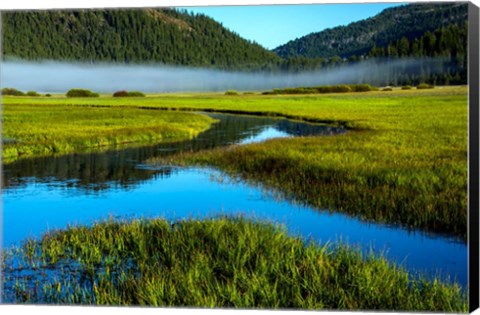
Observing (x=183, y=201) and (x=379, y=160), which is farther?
(x=379, y=160)

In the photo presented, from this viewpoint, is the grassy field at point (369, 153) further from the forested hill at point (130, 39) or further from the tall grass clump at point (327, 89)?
the forested hill at point (130, 39)

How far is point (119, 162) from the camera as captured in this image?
14.2 m

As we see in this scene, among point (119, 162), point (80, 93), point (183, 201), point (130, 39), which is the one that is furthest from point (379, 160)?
point (119, 162)

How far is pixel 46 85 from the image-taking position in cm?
1106

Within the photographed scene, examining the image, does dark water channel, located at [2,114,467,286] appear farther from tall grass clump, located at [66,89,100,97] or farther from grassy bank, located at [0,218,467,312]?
tall grass clump, located at [66,89,100,97]

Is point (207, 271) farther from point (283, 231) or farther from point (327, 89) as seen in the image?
point (327, 89)

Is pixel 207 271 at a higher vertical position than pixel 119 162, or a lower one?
lower

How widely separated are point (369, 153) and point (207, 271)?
4.85 metres

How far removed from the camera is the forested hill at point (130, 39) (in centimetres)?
1009

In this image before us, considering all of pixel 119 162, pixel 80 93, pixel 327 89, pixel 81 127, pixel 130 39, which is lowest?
pixel 119 162

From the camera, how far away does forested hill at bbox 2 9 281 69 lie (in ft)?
33.1

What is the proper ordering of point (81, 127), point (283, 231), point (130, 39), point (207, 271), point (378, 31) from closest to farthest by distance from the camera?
point (207, 271) → point (283, 231) → point (378, 31) → point (130, 39) → point (81, 127)

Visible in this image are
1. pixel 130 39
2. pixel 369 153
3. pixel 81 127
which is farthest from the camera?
pixel 81 127

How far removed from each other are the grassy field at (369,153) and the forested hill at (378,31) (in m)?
0.74
